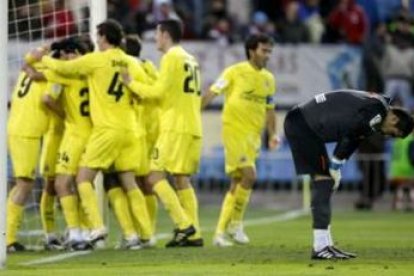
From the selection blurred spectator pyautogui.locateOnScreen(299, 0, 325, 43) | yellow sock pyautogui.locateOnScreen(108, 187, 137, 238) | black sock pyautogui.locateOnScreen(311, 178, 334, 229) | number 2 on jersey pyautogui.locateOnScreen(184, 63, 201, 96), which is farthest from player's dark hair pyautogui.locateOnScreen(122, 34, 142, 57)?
blurred spectator pyautogui.locateOnScreen(299, 0, 325, 43)

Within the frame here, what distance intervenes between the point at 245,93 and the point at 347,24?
11455 mm

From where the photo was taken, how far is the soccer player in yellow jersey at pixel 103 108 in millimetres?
16828

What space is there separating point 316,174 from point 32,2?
6.52 m

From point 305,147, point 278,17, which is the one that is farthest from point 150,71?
point 278,17

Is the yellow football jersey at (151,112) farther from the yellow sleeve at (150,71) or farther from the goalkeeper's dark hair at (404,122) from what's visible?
the goalkeeper's dark hair at (404,122)

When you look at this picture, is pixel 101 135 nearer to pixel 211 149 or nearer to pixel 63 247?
pixel 63 247

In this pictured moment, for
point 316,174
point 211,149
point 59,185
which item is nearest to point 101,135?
point 59,185

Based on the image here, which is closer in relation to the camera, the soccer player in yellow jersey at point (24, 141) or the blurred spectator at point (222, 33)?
the soccer player in yellow jersey at point (24, 141)

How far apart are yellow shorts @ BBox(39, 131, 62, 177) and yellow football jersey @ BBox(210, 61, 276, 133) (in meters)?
2.11

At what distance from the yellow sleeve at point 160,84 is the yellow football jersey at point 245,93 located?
1.29 metres

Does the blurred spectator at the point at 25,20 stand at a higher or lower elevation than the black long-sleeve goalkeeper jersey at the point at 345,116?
higher

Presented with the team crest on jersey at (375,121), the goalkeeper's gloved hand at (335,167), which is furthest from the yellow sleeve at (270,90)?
the team crest on jersey at (375,121)

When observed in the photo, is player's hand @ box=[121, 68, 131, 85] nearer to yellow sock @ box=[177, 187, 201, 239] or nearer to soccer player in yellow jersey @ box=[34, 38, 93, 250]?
soccer player in yellow jersey @ box=[34, 38, 93, 250]

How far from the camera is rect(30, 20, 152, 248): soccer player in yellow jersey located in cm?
1683
